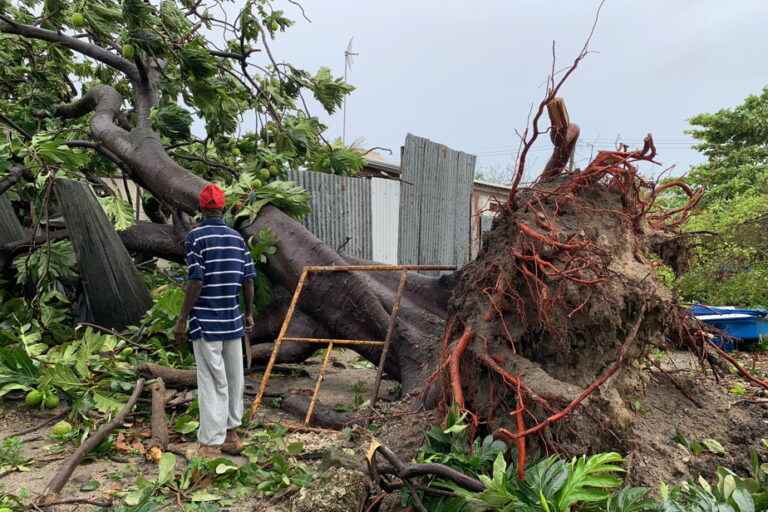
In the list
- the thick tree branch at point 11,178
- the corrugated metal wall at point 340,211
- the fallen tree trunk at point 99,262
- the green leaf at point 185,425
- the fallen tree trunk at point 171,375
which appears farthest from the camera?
the corrugated metal wall at point 340,211

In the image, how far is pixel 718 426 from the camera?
11.0 feet

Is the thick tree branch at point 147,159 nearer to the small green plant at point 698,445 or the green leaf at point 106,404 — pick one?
the green leaf at point 106,404

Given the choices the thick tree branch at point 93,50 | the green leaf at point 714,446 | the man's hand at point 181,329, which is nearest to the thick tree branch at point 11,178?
the thick tree branch at point 93,50

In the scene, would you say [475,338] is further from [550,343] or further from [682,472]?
[682,472]

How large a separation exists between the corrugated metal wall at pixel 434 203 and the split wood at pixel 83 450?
3.95 metres

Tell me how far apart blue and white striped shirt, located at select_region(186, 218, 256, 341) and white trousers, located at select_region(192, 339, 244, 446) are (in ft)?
0.27

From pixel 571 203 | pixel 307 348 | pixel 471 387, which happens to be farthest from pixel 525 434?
pixel 307 348

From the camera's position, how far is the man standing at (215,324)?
11.9ft

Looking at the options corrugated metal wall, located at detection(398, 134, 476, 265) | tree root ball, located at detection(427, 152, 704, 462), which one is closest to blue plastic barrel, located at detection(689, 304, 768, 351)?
corrugated metal wall, located at detection(398, 134, 476, 265)

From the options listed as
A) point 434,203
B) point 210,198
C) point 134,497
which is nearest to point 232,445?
point 134,497

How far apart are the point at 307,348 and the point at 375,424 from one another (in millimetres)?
1660

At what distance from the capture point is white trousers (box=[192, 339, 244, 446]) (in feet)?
11.8

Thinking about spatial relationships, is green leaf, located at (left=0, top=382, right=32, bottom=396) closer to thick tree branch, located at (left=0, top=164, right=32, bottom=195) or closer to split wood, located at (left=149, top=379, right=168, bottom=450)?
split wood, located at (left=149, top=379, right=168, bottom=450)

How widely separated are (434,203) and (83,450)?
5.17 metres
